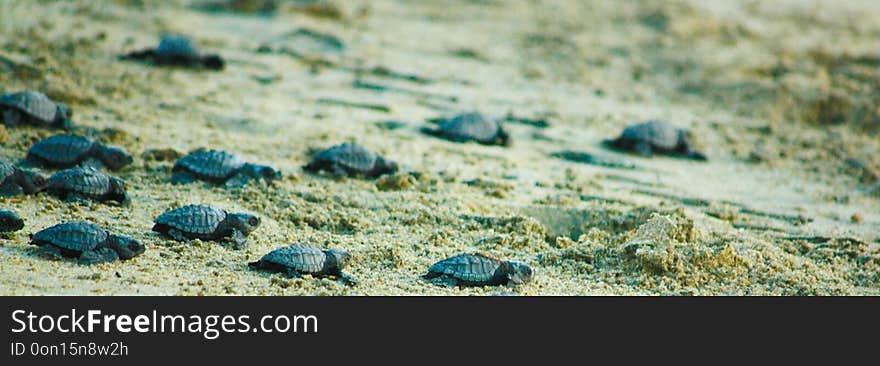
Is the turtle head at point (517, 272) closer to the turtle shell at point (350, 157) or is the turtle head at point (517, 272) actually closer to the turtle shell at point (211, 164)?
the turtle shell at point (350, 157)

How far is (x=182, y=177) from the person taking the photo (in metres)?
5.49

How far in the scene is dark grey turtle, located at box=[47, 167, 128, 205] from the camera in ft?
16.2

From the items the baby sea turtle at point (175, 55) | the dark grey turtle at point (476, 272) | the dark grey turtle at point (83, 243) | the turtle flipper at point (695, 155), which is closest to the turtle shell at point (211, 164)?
the dark grey turtle at point (83, 243)

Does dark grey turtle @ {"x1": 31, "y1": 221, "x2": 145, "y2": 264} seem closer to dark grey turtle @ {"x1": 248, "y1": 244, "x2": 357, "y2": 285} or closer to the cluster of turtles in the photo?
the cluster of turtles

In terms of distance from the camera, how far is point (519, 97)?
27.5 ft

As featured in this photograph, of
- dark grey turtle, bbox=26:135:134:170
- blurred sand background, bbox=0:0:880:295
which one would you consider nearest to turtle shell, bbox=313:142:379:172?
blurred sand background, bbox=0:0:880:295

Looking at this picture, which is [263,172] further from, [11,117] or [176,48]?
[176,48]

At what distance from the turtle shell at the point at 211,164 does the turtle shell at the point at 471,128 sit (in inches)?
75.1

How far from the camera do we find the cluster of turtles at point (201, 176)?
429cm

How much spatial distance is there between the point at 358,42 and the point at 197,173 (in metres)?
4.26

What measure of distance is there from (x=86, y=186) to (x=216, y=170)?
0.77 meters

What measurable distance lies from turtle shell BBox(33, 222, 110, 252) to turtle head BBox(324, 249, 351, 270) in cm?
100

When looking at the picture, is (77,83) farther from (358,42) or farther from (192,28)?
(358,42)

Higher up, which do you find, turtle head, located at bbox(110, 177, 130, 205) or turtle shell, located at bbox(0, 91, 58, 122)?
turtle shell, located at bbox(0, 91, 58, 122)
